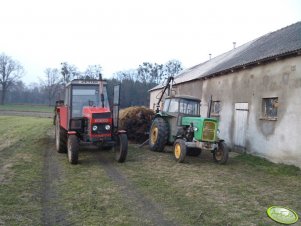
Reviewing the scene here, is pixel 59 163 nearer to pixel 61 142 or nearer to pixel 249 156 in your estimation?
pixel 61 142

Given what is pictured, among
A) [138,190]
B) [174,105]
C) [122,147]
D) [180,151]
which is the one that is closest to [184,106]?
[174,105]

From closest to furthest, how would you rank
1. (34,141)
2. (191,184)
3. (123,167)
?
(191,184) < (123,167) < (34,141)

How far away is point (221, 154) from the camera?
1065cm

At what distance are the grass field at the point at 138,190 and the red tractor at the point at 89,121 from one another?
0.50m

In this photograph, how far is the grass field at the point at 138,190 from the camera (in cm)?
534

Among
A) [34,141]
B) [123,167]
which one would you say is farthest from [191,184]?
[34,141]

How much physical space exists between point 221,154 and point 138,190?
452cm

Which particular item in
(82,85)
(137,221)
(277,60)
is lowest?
(137,221)

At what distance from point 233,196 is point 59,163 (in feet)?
16.1

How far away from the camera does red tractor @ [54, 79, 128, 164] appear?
30.7ft

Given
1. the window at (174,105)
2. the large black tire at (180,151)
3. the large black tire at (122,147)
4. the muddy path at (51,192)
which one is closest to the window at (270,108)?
the window at (174,105)

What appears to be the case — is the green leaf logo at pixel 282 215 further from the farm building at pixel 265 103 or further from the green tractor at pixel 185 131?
the green tractor at pixel 185 131

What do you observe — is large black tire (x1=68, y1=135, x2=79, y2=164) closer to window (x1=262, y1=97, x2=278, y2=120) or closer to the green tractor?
the green tractor

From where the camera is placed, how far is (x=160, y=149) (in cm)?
1198
